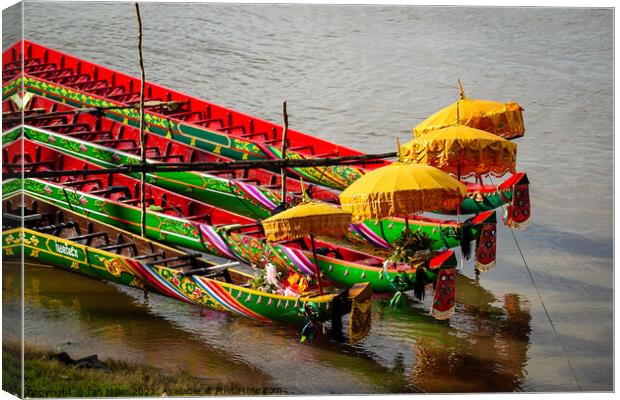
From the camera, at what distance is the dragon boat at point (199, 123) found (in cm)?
1480

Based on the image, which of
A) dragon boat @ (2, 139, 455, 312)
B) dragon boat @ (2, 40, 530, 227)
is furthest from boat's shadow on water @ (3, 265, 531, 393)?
dragon boat @ (2, 40, 530, 227)

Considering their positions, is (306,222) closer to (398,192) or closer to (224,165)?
(398,192)

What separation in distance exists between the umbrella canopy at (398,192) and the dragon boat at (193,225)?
537 mm

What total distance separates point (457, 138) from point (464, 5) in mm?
1159

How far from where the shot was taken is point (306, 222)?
39.2ft

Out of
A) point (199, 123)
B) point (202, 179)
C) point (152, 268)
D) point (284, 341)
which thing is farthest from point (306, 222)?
point (199, 123)

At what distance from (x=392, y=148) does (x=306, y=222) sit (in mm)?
3093

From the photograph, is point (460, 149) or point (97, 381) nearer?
point (97, 381)

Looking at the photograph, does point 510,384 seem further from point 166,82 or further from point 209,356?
point 166,82

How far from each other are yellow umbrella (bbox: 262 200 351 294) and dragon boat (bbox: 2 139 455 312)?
1024mm

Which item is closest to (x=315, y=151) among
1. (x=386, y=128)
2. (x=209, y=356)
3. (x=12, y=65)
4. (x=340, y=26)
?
(x=386, y=128)

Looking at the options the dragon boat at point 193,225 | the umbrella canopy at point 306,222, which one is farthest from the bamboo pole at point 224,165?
the umbrella canopy at point 306,222

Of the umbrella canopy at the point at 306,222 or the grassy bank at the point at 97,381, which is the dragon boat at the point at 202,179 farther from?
the grassy bank at the point at 97,381

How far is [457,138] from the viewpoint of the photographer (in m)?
12.9
